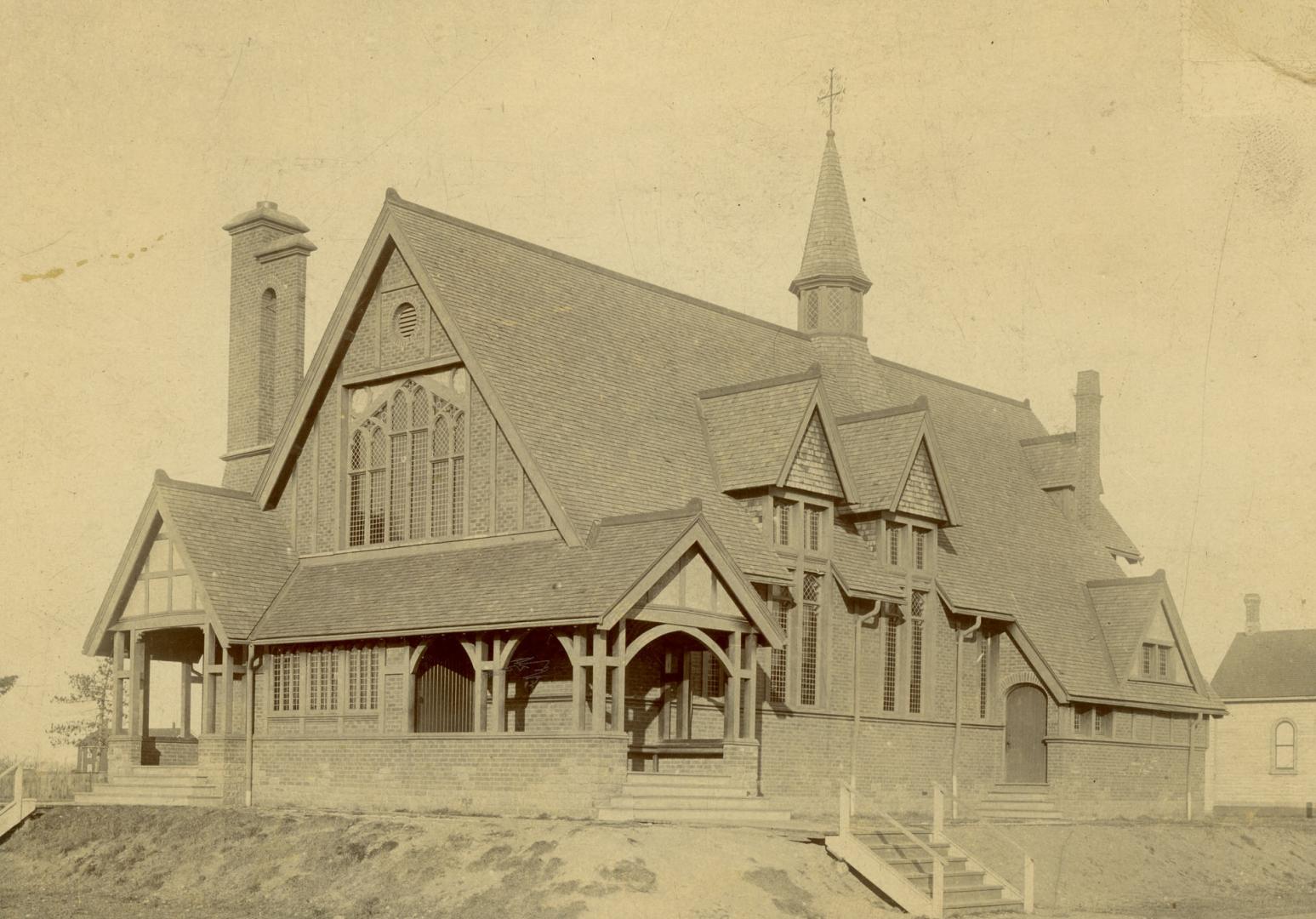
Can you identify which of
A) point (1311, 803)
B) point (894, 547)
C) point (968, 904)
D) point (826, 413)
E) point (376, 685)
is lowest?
point (1311, 803)

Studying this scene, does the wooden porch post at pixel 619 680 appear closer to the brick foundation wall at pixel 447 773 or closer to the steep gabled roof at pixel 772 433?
the brick foundation wall at pixel 447 773

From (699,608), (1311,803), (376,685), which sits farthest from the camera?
(1311,803)

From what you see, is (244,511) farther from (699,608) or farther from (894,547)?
(894,547)

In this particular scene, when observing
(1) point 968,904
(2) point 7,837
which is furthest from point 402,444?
(1) point 968,904

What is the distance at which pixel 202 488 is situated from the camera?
107 feet

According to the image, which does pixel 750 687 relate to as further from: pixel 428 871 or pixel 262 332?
pixel 262 332

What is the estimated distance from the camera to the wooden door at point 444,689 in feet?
96.9

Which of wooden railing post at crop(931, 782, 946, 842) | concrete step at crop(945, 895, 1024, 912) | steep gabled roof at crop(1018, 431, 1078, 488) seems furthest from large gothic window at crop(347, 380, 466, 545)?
steep gabled roof at crop(1018, 431, 1078, 488)

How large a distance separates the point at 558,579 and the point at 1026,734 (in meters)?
16.4

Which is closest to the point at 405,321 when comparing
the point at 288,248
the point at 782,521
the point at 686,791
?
the point at 288,248

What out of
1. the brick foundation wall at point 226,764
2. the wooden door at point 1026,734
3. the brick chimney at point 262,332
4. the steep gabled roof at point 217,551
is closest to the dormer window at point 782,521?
the steep gabled roof at point 217,551

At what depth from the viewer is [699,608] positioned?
27.5 meters

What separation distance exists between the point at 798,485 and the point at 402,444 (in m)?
7.35

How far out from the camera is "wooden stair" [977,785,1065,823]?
37.0m
